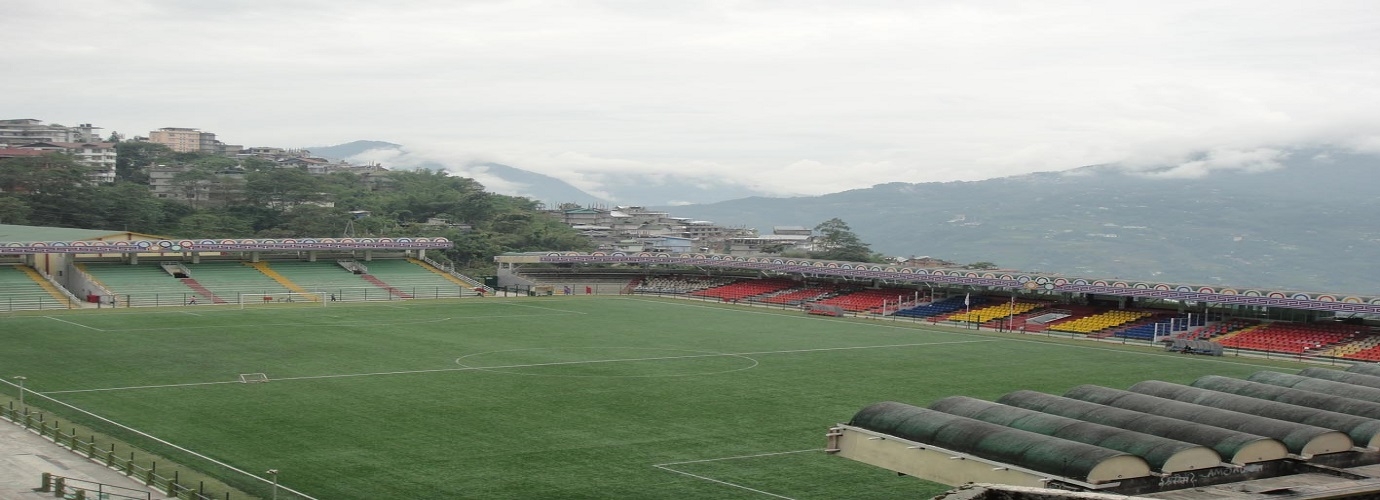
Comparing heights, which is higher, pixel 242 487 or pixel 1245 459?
pixel 1245 459

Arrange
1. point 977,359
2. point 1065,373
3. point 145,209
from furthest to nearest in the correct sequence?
point 145,209
point 977,359
point 1065,373

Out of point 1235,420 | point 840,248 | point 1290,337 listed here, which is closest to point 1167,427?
point 1235,420

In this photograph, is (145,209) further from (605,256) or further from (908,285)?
(908,285)

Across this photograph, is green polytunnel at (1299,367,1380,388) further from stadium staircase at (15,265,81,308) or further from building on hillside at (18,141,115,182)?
building on hillside at (18,141,115,182)

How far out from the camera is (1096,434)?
22.5m

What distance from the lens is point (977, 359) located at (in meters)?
51.9

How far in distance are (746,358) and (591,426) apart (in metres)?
17.0

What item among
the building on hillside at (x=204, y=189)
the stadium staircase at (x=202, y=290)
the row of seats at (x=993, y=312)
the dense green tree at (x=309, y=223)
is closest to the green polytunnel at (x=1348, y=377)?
the row of seats at (x=993, y=312)

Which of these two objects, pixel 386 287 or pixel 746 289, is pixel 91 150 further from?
pixel 746 289

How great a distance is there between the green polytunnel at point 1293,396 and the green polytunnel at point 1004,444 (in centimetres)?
766

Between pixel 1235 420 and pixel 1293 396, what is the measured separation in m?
4.26

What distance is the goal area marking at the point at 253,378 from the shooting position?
4084cm

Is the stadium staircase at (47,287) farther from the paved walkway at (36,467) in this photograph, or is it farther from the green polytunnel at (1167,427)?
the green polytunnel at (1167,427)

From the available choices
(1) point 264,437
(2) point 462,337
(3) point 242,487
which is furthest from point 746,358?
(3) point 242,487
